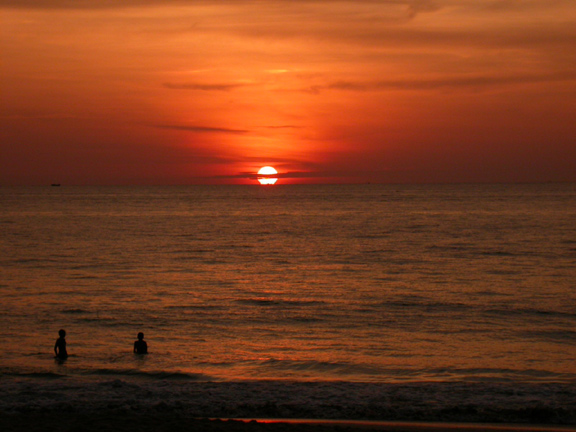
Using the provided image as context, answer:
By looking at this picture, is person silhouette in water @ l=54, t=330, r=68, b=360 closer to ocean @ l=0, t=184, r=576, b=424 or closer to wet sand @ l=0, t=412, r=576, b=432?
ocean @ l=0, t=184, r=576, b=424

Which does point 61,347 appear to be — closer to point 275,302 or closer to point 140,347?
point 140,347

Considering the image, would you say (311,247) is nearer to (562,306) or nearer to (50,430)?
(562,306)

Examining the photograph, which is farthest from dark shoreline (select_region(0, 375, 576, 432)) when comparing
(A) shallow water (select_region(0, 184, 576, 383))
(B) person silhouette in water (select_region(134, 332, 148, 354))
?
(B) person silhouette in water (select_region(134, 332, 148, 354))

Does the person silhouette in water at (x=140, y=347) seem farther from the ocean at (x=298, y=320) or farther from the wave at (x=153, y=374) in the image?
the wave at (x=153, y=374)

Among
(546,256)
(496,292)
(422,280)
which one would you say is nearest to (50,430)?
(496,292)

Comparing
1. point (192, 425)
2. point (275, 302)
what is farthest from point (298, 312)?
point (192, 425)

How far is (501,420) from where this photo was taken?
13.3 meters

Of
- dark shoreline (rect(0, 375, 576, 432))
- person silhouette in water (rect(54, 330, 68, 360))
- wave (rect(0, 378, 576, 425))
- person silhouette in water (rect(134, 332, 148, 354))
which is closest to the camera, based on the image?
→ dark shoreline (rect(0, 375, 576, 432))

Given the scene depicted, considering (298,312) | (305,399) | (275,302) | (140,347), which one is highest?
(275,302)

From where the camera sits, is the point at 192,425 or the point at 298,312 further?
the point at 298,312

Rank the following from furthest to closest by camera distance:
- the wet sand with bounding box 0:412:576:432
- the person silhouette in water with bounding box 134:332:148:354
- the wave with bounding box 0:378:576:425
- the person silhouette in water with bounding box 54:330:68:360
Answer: the person silhouette in water with bounding box 134:332:148:354
the person silhouette in water with bounding box 54:330:68:360
the wave with bounding box 0:378:576:425
the wet sand with bounding box 0:412:576:432

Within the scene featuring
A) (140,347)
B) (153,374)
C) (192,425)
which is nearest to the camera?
(192,425)

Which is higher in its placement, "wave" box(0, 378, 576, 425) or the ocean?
the ocean

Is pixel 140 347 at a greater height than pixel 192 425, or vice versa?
pixel 140 347
